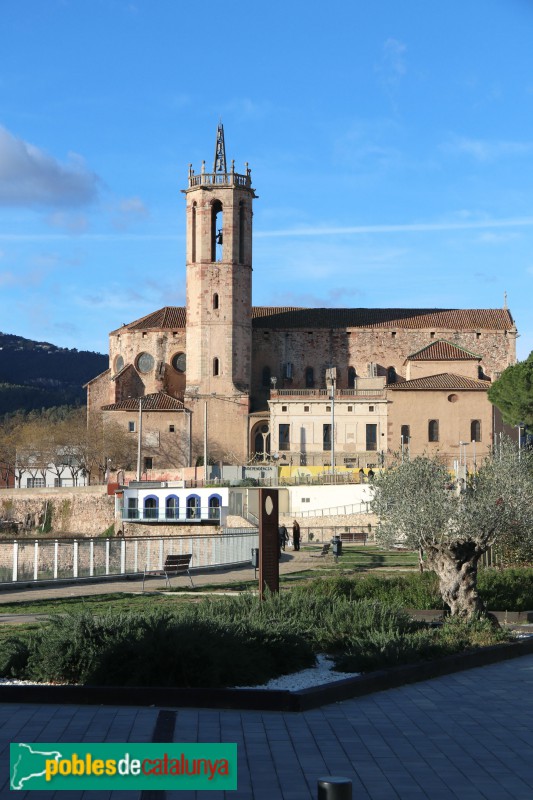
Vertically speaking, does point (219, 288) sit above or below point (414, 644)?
above

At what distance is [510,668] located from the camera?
14328mm

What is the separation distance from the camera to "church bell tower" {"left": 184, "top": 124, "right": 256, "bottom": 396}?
80.1 meters

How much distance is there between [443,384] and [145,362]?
2213 centimetres

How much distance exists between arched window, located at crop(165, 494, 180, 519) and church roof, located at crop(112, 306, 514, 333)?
2464 cm

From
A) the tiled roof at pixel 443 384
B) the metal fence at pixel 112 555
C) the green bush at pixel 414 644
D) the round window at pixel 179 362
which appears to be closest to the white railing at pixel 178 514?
the tiled roof at pixel 443 384

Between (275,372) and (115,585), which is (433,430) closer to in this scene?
(275,372)

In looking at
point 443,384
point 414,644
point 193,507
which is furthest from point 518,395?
point 414,644

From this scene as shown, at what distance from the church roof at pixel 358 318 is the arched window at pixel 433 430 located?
14.0 metres

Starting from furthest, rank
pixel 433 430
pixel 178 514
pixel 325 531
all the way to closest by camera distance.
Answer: pixel 433 430 < pixel 178 514 < pixel 325 531

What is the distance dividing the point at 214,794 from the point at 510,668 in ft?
22.5

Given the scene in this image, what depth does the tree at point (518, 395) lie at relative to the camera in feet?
201

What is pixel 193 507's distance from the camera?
198 feet

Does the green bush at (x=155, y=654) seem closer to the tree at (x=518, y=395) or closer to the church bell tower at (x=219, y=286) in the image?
the tree at (x=518, y=395)

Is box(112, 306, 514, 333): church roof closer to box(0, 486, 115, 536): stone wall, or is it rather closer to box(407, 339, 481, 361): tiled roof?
box(407, 339, 481, 361): tiled roof
